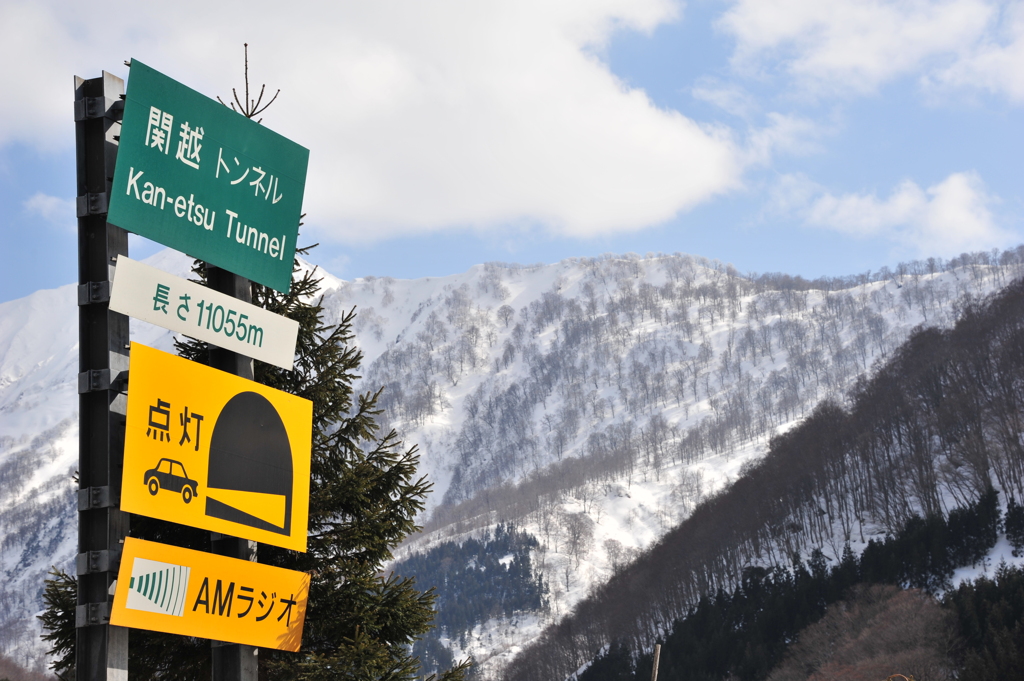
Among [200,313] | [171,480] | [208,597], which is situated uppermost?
[200,313]

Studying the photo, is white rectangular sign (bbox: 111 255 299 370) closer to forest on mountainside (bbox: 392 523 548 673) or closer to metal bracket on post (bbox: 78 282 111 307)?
metal bracket on post (bbox: 78 282 111 307)

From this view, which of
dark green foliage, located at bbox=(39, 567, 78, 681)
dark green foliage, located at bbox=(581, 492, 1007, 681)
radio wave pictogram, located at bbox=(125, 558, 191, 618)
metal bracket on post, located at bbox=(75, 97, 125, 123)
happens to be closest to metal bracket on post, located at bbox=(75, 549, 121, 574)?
radio wave pictogram, located at bbox=(125, 558, 191, 618)

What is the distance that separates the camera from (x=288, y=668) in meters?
9.37

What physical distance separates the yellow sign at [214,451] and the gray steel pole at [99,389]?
17cm

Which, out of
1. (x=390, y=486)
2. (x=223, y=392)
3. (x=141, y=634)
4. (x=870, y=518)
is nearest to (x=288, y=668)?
(x=141, y=634)

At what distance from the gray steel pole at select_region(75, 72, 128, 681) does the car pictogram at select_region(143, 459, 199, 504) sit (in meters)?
0.25

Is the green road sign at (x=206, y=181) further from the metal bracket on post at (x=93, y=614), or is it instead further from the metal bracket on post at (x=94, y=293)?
the metal bracket on post at (x=93, y=614)

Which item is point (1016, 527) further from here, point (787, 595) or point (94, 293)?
point (94, 293)

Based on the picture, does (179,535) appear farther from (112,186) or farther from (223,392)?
(112,186)

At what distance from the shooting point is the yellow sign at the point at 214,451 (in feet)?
Answer: 23.8

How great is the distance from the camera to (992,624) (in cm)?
5241

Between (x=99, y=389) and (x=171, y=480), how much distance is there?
2.94 ft

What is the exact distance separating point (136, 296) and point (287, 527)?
2.58 m

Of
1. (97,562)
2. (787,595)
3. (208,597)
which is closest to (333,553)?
(208,597)
